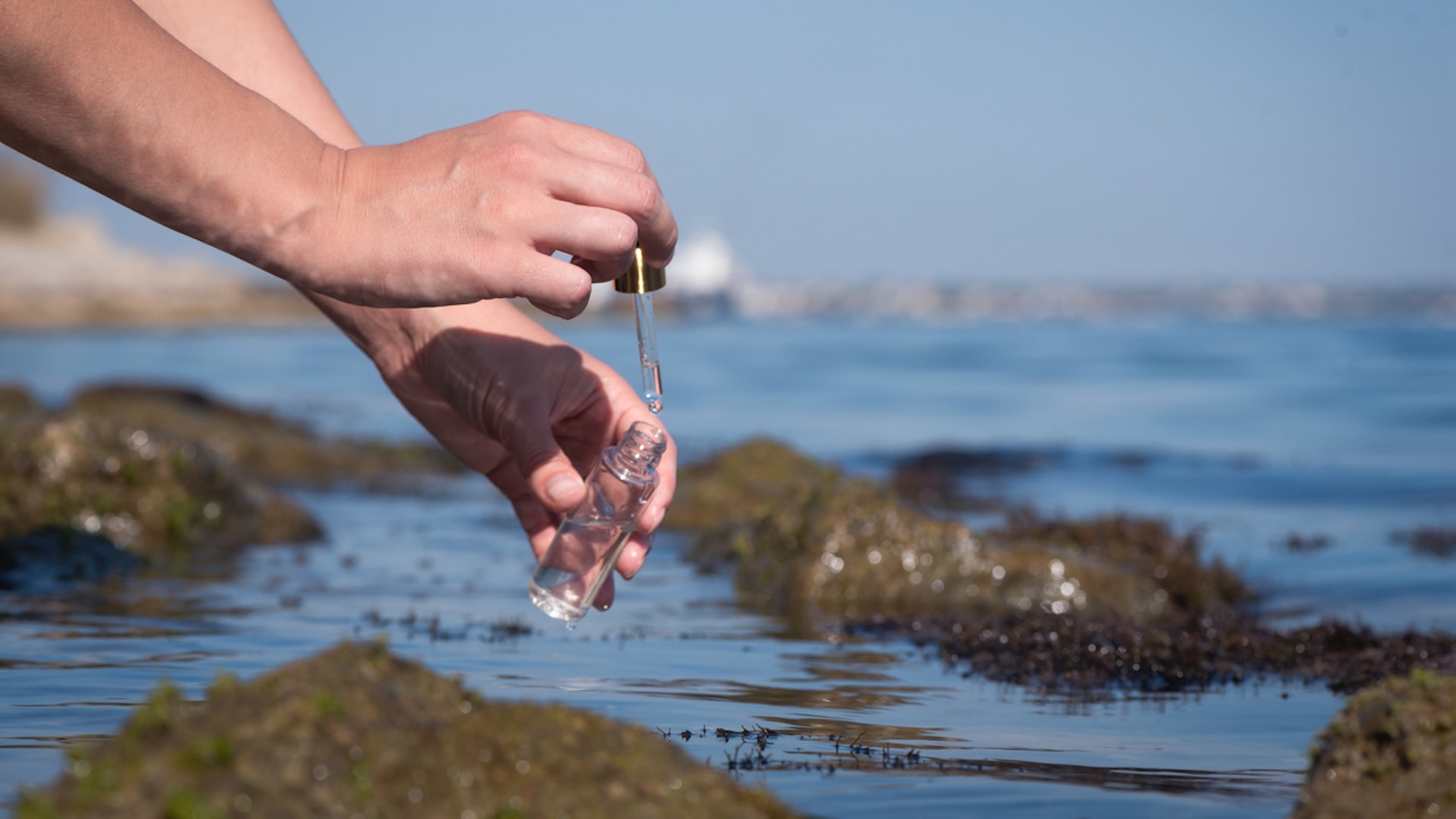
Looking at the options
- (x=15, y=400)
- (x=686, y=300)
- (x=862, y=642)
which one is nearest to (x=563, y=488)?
(x=862, y=642)

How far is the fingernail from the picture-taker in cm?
336

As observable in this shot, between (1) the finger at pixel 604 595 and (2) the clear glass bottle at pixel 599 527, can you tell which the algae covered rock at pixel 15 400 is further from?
(1) the finger at pixel 604 595

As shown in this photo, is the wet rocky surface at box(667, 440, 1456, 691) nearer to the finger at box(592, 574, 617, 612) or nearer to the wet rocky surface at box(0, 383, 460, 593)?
the finger at box(592, 574, 617, 612)

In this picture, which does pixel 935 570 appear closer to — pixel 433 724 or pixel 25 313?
pixel 433 724

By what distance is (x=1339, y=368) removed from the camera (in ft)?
111

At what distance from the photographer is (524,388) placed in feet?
11.3

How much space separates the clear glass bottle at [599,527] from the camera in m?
3.29

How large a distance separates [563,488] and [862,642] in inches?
119

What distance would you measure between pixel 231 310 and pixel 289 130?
236ft

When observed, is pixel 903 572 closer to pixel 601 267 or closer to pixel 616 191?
pixel 601 267

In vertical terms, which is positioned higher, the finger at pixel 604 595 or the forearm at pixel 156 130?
the forearm at pixel 156 130

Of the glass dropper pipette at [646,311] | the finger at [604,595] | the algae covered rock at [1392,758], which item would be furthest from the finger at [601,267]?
the algae covered rock at [1392,758]

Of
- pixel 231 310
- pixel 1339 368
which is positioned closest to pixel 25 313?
pixel 231 310

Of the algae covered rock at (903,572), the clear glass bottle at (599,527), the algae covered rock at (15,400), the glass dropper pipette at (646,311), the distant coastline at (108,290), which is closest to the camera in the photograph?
the glass dropper pipette at (646,311)
